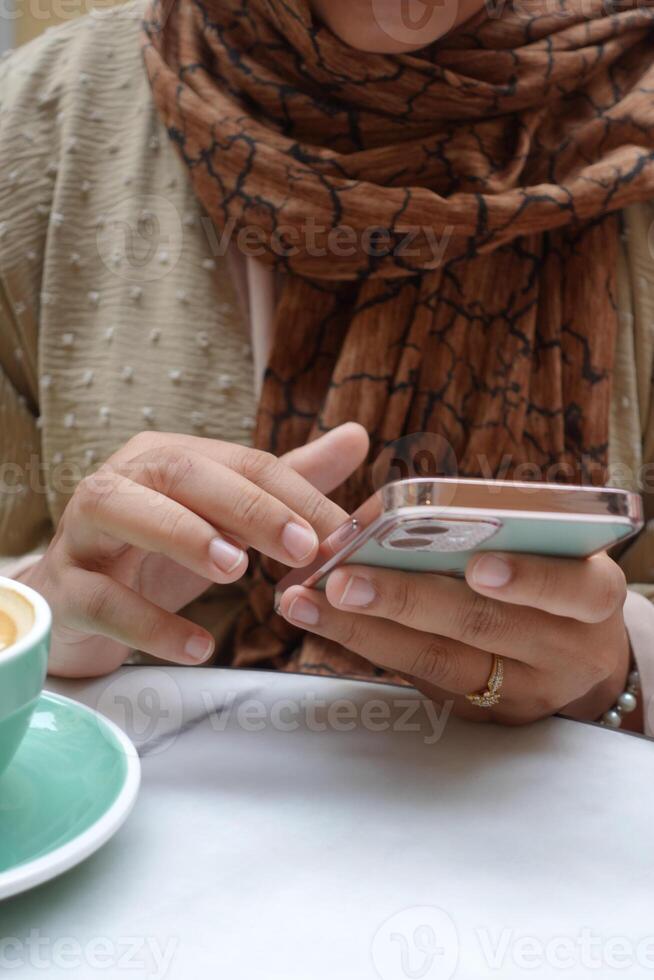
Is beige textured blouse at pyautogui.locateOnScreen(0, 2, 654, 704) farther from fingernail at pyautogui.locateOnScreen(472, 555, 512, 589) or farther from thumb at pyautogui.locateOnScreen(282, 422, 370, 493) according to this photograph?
fingernail at pyautogui.locateOnScreen(472, 555, 512, 589)

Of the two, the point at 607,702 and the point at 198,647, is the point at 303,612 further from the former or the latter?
the point at 607,702

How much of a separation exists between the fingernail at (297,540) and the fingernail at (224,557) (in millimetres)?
21

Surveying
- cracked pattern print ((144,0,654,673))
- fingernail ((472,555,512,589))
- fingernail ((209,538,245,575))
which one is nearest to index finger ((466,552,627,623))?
fingernail ((472,555,512,589))

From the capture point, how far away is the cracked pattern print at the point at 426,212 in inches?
27.7

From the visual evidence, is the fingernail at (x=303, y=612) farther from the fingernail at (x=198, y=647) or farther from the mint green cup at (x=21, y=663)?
the mint green cup at (x=21, y=663)

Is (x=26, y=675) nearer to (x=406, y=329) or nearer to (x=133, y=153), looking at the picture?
(x=406, y=329)

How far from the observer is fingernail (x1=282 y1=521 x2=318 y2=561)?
0.41 m

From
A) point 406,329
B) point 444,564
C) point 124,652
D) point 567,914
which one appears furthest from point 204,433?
point 567,914

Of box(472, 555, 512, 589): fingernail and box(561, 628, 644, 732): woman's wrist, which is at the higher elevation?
box(472, 555, 512, 589): fingernail

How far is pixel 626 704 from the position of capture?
554 millimetres

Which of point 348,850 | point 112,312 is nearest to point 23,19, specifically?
point 112,312

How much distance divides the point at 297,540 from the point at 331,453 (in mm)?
141

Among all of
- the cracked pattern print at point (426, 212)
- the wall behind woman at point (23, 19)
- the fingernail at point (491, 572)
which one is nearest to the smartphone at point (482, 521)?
the fingernail at point (491, 572)

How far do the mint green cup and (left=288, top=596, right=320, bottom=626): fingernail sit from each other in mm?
144
